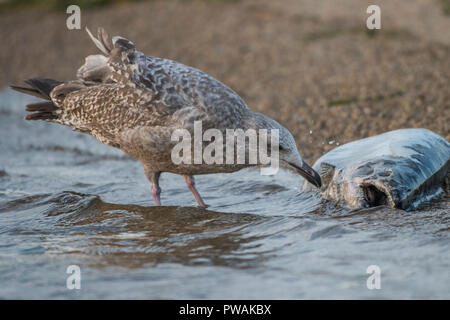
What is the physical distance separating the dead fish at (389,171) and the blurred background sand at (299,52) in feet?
4.47

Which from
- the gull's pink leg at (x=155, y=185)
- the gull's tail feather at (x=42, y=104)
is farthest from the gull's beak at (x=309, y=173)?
the gull's tail feather at (x=42, y=104)

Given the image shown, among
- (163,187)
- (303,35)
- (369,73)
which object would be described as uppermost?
(303,35)

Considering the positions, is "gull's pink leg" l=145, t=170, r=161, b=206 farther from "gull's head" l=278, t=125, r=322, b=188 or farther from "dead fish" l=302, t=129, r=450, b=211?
"dead fish" l=302, t=129, r=450, b=211

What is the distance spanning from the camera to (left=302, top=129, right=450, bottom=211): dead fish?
5625 mm

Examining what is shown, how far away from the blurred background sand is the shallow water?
191 cm

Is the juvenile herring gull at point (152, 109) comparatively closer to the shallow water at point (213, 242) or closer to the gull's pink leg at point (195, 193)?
the gull's pink leg at point (195, 193)

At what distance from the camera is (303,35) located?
1337cm

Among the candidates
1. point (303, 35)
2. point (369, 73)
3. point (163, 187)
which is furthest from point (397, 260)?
point (303, 35)

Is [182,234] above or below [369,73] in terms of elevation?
below

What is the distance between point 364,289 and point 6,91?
1157 cm

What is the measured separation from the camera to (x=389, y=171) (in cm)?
568
